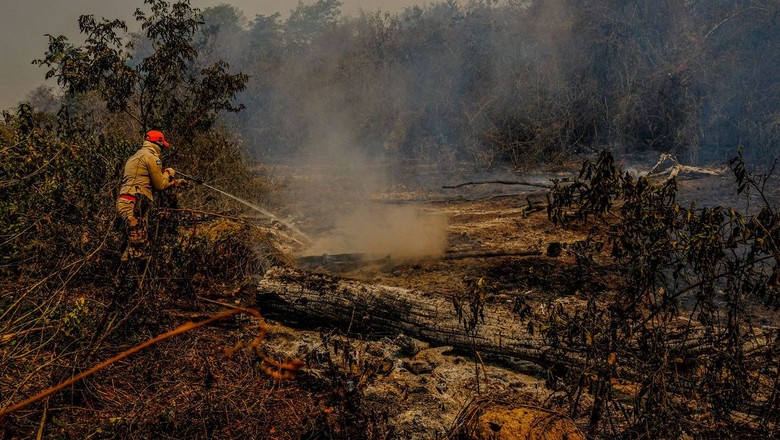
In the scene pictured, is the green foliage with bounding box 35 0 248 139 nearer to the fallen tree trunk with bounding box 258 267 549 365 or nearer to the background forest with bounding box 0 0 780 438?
the background forest with bounding box 0 0 780 438

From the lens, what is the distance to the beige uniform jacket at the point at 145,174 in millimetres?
4539

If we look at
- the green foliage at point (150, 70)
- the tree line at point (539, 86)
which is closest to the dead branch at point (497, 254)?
the green foliage at point (150, 70)

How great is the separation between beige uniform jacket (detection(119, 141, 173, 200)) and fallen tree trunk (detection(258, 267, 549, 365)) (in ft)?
5.47

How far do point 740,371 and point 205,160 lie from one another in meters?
7.51

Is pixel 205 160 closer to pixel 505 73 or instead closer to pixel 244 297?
pixel 244 297

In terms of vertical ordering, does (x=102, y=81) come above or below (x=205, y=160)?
above

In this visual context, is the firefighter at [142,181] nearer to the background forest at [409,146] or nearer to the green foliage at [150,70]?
the background forest at [409,146]

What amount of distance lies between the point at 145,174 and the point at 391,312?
10.0 feet

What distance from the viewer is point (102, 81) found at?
21.2ft

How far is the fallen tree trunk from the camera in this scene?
3.44 metres

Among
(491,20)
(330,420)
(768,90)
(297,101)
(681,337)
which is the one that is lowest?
(330,420)

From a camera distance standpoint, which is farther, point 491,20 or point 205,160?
point 491,20

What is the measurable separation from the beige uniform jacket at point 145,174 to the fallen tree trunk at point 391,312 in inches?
65.7

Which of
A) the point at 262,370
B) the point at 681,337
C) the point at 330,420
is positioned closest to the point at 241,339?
the point at 262,370
